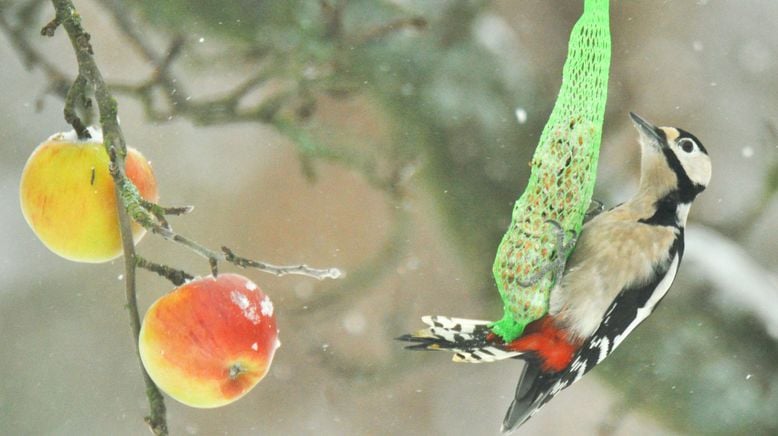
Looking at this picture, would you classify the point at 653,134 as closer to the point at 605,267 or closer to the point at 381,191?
the point at 605,267

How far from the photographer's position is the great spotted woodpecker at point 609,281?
116 centimetres

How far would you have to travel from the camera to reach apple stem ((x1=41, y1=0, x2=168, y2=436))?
32.4 inches

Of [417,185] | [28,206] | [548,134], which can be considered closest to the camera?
[28,206]

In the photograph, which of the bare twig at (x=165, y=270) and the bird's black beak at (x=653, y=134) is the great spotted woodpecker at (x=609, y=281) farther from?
the bare twig at (x=165, y=270)

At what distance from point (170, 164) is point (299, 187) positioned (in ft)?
1.14

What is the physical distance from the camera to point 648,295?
1201 millimetres

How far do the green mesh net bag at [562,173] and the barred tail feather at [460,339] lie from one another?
0.04m

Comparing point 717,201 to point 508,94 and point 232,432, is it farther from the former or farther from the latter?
point 232,432

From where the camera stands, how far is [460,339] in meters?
1.07

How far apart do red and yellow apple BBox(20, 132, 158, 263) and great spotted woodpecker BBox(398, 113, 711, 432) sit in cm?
39

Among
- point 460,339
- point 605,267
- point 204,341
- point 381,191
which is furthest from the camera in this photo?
point 381,191

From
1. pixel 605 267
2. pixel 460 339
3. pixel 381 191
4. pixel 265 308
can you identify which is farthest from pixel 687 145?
pixel 381 191

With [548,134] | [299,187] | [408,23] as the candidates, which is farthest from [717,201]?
[548,134]

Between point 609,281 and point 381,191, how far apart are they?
1.40 m
